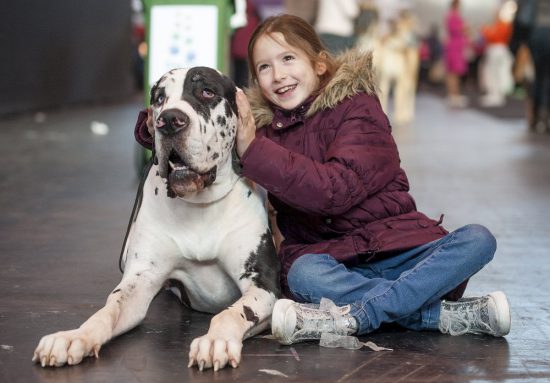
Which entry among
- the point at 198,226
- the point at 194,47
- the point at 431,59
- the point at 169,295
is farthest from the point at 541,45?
the point at 431,59

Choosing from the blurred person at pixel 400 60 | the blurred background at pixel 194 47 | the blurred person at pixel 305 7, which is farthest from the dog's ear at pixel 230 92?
the blurred person at pixel 400 60

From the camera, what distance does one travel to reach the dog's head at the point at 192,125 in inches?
142

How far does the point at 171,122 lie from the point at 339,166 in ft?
2.46

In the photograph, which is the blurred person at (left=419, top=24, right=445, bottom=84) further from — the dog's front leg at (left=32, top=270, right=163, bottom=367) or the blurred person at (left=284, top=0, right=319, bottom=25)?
the dog's front leg at (left=32, top=270, right=163, bottom=367)

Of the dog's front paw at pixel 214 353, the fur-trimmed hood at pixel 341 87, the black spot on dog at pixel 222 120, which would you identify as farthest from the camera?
the fur-trimmed hood at pixel 341 87

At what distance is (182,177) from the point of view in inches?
145

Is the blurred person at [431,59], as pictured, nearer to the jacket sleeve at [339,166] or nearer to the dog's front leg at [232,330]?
the jacket sleeve at [339,166]

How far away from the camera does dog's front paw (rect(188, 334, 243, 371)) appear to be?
3.36 meters

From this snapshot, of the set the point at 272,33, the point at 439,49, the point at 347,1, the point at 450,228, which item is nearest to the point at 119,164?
the point at 347,1

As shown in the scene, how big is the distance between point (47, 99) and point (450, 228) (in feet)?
40.3

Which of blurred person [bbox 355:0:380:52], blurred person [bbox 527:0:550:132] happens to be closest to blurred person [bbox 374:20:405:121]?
blurred person [bbox 355:0:380:52]

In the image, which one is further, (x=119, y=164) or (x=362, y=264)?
(x=119, y=164)

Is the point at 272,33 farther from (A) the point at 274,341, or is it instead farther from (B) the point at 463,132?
(B) the point at 463,132

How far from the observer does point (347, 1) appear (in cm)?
1102
